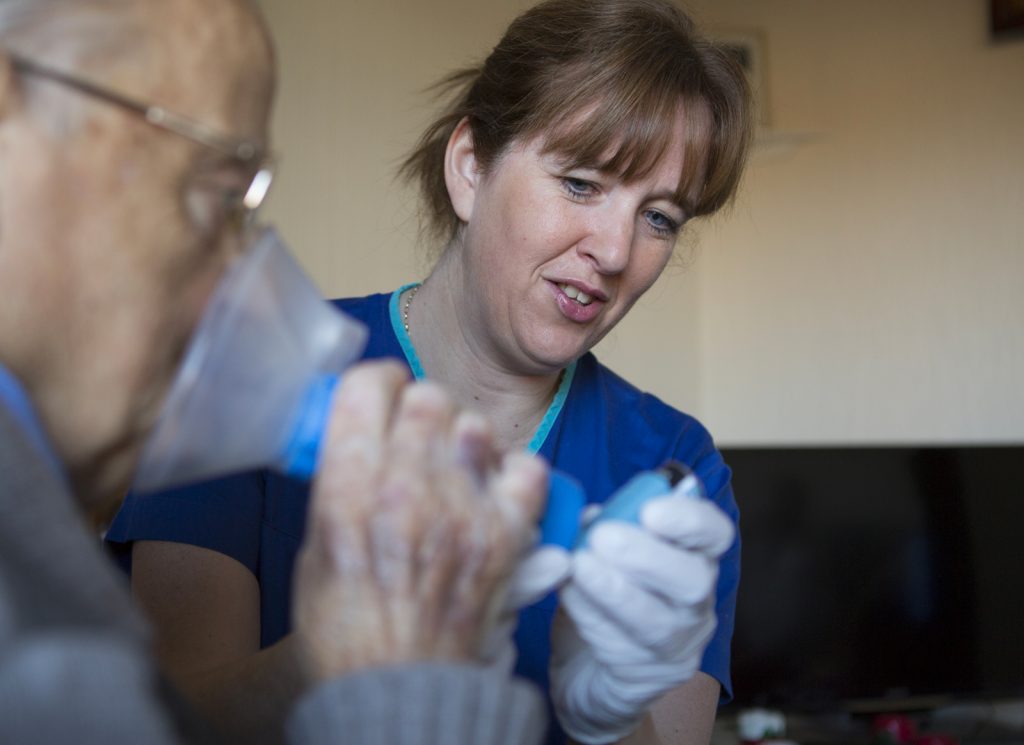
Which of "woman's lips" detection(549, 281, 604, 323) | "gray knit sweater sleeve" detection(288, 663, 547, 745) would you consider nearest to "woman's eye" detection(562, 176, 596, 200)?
"woman's lips" detection(549, 281, 604, 323)

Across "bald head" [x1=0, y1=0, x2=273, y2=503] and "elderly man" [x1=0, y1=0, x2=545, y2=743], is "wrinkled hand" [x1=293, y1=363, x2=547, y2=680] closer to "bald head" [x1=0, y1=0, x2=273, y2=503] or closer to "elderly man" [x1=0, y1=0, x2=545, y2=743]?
"elderly man" [x1=0, y1=0, x2=545, y2=743]

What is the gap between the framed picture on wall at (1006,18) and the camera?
3060 mm

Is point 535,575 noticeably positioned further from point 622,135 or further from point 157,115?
point 622,135

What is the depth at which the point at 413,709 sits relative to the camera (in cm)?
56

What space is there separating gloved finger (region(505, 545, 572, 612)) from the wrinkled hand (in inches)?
2.9

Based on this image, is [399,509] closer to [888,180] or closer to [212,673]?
[212,673]

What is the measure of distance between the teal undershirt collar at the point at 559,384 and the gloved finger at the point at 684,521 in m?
0.55

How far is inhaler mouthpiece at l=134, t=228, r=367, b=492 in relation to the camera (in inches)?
24.5

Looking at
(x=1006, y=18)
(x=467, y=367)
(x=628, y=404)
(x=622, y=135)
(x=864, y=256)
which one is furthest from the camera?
(x=864, y=256)

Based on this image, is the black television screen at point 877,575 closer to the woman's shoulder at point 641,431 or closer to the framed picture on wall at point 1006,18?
the woman's shoulder at point 641,431

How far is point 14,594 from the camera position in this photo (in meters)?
0.44

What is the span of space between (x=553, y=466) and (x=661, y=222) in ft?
1.13

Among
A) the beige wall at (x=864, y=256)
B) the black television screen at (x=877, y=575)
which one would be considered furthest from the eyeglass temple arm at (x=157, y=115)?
the beige wall at (x=864, y=256)

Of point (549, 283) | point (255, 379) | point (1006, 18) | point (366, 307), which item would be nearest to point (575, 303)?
point (549, 283)
